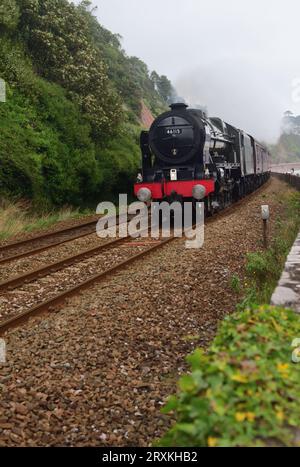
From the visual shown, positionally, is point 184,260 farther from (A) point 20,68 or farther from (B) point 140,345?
(A) point 20,68

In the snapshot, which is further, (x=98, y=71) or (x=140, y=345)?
(x=98, y=71)

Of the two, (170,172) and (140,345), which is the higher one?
(170,172)

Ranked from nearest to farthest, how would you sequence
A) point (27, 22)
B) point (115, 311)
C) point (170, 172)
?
point (115, 311), point (170, 172), point (27, 22)

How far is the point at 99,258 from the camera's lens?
959 centimetres

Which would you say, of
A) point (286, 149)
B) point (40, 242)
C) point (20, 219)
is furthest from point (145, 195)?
point (286, 149)

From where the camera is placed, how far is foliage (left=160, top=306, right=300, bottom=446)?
2061mm

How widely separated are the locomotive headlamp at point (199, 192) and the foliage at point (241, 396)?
1054 cm

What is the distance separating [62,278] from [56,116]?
10883mm

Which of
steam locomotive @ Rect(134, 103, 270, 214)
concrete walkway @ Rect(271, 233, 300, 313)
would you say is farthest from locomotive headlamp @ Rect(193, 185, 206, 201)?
concrete walkway @ Rect(271, 233, 300, 313)

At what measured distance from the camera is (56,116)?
57.0 feet

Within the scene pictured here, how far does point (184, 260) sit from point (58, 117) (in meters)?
10.9

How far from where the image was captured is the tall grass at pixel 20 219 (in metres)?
12.9
